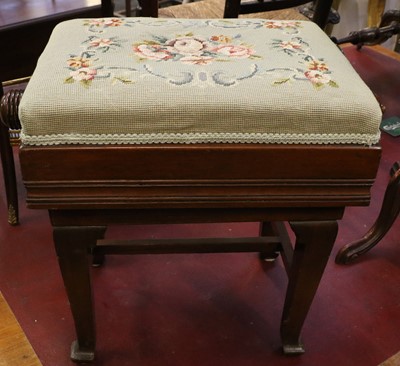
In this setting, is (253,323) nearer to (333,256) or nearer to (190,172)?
(333,256)

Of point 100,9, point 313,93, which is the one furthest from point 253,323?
point 100,9

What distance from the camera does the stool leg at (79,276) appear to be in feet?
2.35

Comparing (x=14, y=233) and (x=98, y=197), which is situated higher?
(x=98, y=197)

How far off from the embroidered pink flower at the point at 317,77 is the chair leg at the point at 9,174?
0.72 meters

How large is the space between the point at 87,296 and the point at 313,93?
466 mm

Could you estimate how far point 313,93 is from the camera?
0.65m

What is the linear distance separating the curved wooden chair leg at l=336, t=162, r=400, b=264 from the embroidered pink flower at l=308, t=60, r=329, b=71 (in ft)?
1.61

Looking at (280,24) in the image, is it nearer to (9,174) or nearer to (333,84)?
(333,84)

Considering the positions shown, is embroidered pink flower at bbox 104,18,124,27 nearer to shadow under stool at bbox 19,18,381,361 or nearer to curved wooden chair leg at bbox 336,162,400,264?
shadow under stool at bbox 19,18,381,361

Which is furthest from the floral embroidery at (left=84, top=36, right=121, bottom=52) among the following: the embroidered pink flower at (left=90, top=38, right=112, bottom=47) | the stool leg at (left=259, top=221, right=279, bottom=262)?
the stool leg at (left=259, top=221, right=279, bottom=262)

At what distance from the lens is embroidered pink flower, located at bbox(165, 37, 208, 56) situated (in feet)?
2.50

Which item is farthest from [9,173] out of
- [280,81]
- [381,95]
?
[381,95]

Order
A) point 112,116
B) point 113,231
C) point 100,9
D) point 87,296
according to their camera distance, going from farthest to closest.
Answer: point 113,231, point 100,9, point 87,296, point 112,116

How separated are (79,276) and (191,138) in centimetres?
30
